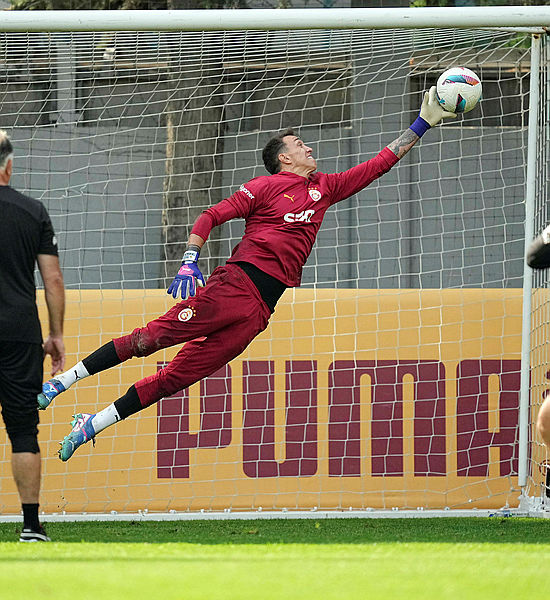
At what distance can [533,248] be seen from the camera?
4.29m

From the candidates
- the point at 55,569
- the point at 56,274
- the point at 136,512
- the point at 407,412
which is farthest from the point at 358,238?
the point at 55,569

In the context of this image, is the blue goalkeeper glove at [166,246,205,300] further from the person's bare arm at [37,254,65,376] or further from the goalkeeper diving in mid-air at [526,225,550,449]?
the goalkeeper diving in mid-air at [526,225,550,449]

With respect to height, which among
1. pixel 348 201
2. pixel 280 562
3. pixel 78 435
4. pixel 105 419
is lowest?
pixel 280 562

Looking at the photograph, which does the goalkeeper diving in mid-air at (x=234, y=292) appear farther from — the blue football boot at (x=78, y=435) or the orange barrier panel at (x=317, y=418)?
the orange barrier panel at (x=317, y=418)

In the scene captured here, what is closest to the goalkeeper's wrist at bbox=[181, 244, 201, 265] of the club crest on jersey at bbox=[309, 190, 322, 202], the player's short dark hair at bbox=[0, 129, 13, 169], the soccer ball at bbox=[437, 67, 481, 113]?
the club crest on jersey at bbox=[309, 190, 322, 202]

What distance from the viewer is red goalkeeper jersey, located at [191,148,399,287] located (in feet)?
20.9

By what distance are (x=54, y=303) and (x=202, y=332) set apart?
131 cm

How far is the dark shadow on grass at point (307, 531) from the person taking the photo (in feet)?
19.5

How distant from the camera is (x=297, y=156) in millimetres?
6676

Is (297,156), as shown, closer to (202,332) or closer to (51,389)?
(202,332)

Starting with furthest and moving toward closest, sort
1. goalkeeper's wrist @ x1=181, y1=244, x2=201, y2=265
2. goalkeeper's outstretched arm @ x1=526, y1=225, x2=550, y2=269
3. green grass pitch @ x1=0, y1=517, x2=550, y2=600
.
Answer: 1. goalkeeper's wrist @ x1=181, y1=244, x2=201, y2=265
2. goalkeeper's outstretched arm @ x1=526, y1=225, x2=550, y2=269
3. green grass pitch @ x1=0, y1=517, x2=550, y2=600

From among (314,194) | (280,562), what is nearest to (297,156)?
(314,194)

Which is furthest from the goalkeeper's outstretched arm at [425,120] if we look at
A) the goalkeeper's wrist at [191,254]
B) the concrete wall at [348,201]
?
the concrete wall at [348,201]

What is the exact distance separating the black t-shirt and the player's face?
2.00 m
